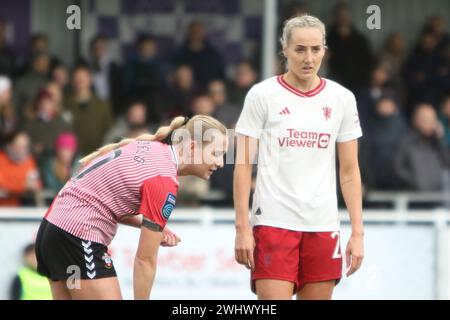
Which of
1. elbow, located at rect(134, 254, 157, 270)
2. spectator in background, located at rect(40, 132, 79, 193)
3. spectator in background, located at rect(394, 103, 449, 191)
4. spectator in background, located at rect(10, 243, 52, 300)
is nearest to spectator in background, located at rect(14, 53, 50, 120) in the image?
spectator in background, located at rect(40, 132, 79, 193)

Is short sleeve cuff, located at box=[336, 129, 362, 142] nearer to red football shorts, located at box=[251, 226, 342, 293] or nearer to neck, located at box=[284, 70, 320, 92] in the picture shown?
neck, located at box=[284, 70, 320, 92]

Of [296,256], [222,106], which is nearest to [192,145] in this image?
[296,256]

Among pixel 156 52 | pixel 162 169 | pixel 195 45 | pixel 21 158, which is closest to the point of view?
pixel 162 169

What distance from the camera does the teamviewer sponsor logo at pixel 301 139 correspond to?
22.1 ft

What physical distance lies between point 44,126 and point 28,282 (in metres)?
2.63

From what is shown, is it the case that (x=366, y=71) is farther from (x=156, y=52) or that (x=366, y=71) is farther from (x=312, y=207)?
(x=312, y=207)

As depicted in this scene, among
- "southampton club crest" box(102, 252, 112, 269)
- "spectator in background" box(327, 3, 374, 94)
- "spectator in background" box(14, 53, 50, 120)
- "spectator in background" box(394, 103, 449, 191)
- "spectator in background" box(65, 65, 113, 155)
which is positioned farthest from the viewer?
"spectator in background" box(327, 3, 374, 94)

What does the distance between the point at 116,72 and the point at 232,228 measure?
389 cm

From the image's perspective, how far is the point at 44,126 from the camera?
1286cm

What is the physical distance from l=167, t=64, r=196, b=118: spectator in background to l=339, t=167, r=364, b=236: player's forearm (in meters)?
6.78

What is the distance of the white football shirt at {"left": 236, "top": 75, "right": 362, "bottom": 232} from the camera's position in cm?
676

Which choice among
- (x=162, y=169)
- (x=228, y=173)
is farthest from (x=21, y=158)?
(x=162, y=169)

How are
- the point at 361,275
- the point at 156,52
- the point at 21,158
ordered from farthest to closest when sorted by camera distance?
the point at 156,52, the point at 21,158, the point at 361,275
